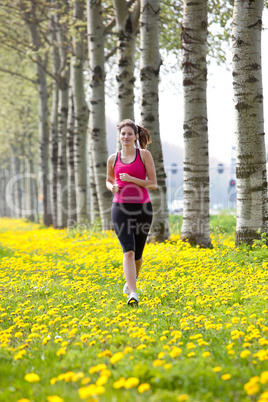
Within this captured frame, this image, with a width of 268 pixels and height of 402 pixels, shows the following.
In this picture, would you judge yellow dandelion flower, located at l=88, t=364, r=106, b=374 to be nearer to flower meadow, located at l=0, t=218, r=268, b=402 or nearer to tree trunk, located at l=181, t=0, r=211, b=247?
flower meadow, located at l=0, t=218, r=268, b=402

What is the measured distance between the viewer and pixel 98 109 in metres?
13.9

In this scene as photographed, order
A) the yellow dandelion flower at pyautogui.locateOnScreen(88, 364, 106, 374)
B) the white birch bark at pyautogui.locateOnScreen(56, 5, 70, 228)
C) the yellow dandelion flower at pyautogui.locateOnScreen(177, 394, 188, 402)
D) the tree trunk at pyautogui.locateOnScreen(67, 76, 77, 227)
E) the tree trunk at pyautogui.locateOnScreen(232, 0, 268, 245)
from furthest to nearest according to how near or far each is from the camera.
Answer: the white birch bark at pyautogui.locateOnScreen(56, 5, 70, 228) < the tree trunk at pyautogui.locateOnScreen(67, 76, 77, 227) < the tree trunk at pyautogui.locateOnScreen(232, 0, 268, 245) < the yellow dandelion flower at pyautogui.locateOnScreen(88, 364, 106, 374) < the yellow dandelion flower at pyautogui.locateOnScreen(177, 394, 188, 402)

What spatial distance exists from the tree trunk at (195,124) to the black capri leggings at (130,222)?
3.75 metres

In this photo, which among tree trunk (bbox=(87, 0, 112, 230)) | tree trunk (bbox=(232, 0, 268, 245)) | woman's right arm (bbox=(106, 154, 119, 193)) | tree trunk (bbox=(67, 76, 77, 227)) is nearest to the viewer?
woman's right arm (bbox=(106, 154, 119, 193))

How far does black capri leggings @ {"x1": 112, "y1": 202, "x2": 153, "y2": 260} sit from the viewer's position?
5.45 metres

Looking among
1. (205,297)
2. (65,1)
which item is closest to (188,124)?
(205,297)

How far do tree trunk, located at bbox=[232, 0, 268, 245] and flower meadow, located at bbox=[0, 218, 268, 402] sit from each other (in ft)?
1.97

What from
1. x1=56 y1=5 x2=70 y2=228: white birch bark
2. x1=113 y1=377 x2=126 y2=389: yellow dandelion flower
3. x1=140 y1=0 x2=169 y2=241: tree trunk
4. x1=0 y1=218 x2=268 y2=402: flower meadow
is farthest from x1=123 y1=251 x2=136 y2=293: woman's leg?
x1=56 y1=5 x2=70 y2=228: white birch bark

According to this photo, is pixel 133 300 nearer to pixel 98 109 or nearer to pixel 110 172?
pixel 110 172

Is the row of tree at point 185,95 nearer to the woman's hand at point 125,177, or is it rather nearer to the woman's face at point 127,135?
the woman's face at point 127,135

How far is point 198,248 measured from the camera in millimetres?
8844

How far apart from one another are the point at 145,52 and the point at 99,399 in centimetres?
939

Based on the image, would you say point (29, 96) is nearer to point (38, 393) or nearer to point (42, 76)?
point (42, 76)

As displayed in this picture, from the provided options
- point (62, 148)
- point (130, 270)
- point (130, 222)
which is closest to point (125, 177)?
point (130, 222)
